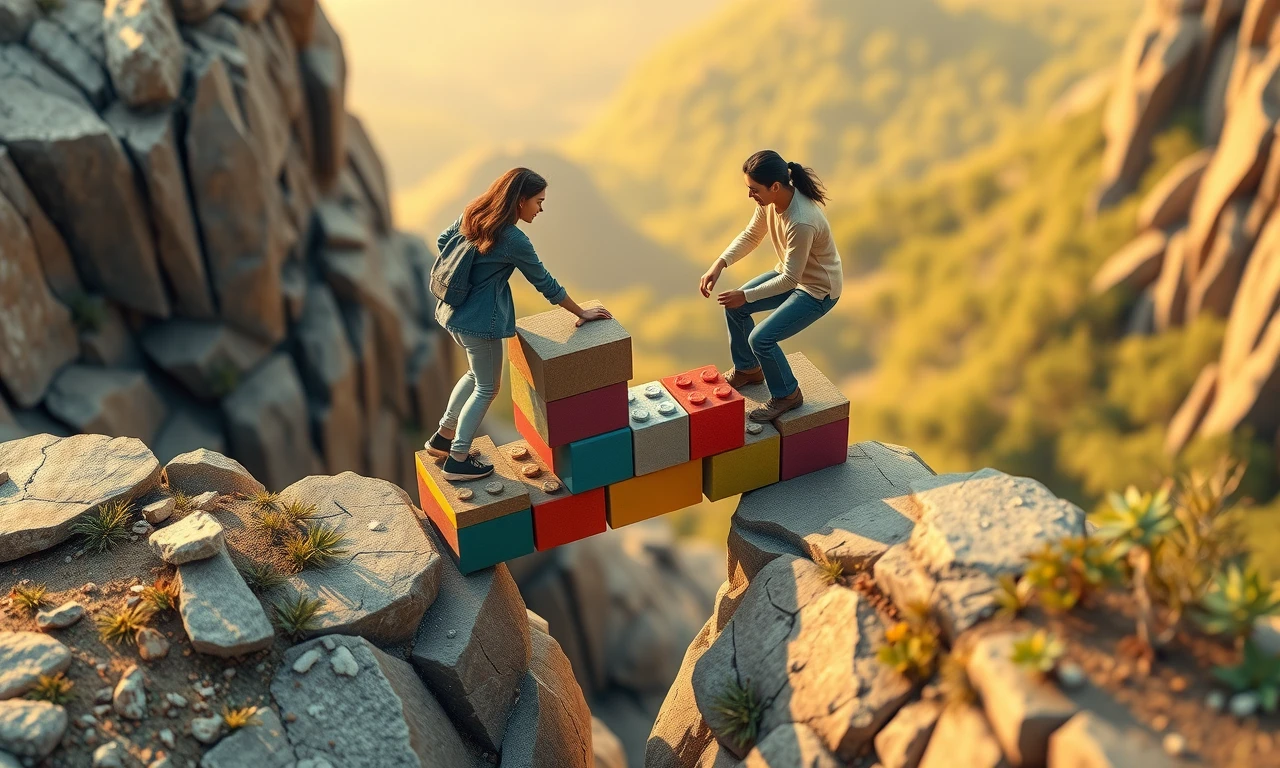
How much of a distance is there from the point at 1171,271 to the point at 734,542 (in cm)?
1999

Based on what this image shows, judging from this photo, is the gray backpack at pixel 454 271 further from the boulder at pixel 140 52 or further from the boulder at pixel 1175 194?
the boulder at pixel 1175 194

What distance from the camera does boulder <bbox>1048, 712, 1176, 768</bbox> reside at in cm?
505

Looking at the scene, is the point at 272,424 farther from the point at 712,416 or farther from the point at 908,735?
the point at 908,735

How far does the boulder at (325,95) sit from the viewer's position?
18.2m

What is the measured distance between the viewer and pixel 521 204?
7.12 m

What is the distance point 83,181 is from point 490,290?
876 cm

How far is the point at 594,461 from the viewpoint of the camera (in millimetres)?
7930

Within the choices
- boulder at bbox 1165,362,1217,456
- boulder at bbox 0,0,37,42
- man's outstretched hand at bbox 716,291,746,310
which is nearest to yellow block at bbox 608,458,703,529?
man's outstretched hand at bbox 716,291,746,310

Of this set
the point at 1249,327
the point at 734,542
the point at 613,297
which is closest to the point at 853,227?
the point at 613,297

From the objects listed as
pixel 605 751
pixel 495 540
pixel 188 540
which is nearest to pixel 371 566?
pixel 495 540

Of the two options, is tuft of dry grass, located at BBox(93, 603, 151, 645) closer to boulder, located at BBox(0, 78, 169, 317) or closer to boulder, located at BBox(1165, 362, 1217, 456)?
boulder, located at BBox(0, 78, 169, 317)

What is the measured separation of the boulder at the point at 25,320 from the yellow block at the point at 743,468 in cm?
947

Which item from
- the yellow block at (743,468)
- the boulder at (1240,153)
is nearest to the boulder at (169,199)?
the yellow block at (743,468)

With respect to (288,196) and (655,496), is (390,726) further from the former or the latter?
(288,196)
